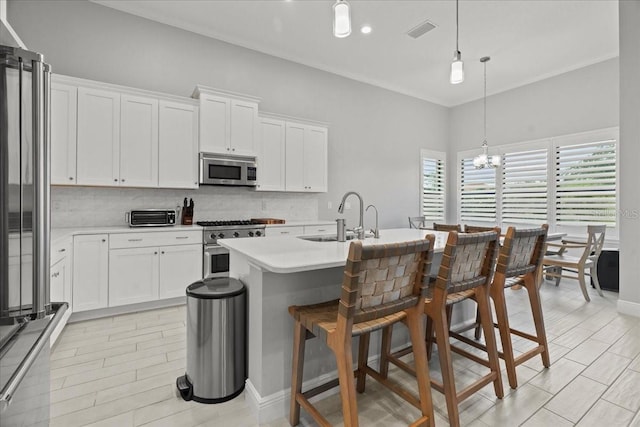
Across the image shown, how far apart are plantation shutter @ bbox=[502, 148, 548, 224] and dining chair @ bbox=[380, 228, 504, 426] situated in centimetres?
471

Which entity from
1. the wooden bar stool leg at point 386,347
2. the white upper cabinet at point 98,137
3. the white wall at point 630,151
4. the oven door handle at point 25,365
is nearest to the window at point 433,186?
the white wall at point 630,151

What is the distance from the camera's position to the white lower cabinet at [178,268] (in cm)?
348

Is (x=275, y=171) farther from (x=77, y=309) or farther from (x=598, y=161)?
(x=598, y=161)

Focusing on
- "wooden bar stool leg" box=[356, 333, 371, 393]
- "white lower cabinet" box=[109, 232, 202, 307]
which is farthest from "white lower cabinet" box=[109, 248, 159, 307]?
"wooden bar stool leg" box=[356, 333, 371, 393]

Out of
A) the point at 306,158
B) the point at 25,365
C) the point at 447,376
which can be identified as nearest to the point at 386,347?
the point at 447,376

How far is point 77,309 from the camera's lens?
3.06m

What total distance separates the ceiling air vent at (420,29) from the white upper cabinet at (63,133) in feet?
13.3

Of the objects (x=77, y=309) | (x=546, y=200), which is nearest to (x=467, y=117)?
(x=546, y=200)

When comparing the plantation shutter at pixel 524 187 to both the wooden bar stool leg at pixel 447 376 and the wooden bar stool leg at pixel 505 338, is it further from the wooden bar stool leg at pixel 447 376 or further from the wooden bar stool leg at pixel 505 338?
the wooden bar stool leg at pixel 447 376

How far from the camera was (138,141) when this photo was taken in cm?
357

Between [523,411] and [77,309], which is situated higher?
[77,309]

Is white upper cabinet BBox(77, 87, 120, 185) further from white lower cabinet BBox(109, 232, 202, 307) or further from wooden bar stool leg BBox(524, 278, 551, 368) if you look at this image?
wooden bar stool leg BBox(524, 278, 551, 368)

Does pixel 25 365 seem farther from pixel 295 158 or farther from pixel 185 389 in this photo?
pixel 295 158

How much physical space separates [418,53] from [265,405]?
16.6 ft
